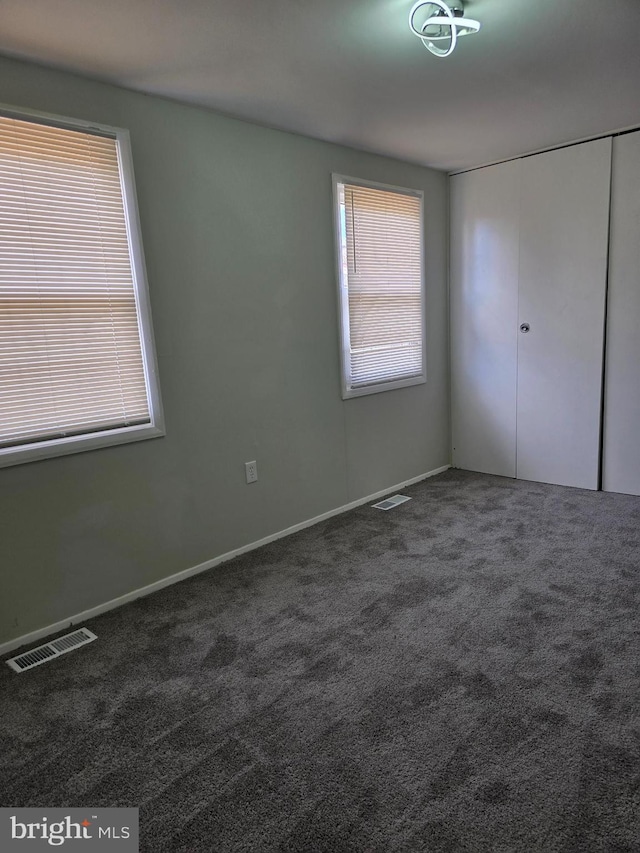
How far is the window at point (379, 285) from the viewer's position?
3564mm

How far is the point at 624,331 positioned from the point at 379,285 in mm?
1666

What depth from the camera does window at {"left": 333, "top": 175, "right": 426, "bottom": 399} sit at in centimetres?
356

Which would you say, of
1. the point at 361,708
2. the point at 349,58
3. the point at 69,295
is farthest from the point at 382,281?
the point at 361,708

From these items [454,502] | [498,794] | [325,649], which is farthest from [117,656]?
[454,502]

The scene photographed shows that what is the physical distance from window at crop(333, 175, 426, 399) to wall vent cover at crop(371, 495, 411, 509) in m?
0.80

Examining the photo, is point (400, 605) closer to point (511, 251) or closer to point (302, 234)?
point (302, 234)

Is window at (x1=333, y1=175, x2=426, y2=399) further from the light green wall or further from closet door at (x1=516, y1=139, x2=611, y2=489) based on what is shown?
closet door at (x1=516, y1=139, x2=611, y2=489)

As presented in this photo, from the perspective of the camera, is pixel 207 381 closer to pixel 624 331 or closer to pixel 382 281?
pixel 382 281

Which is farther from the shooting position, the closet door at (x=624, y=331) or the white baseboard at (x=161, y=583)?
the closet door at (x=624, y=331)

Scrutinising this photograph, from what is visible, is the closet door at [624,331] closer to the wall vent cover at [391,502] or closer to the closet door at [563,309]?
the closet door at [563,309]

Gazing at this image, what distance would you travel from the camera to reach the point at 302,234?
3258 millimetres

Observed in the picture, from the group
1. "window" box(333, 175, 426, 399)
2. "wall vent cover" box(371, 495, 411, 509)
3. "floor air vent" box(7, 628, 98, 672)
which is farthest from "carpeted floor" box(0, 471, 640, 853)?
"window" box(333, 175, 426, 399)

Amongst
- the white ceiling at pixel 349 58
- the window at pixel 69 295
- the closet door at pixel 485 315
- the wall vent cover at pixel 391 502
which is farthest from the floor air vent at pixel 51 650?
the closet door at pixel 485 315

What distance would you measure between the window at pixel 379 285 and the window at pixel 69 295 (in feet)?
4.72
